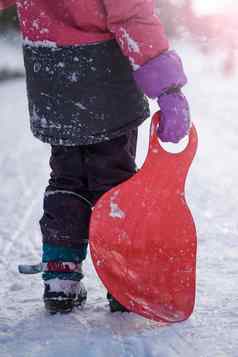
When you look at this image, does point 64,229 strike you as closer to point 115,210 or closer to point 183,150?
point 115,210

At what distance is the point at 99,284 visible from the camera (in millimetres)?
2236

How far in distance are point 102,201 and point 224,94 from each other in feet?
19.1

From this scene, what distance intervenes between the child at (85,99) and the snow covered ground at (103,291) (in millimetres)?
121

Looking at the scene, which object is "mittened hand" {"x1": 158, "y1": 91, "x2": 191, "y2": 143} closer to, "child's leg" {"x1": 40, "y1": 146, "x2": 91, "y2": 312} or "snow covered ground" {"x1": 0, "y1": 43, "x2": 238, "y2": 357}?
"child's leg" {"x1": 40, "y1": 146, "x2": 91, "y2": 312}

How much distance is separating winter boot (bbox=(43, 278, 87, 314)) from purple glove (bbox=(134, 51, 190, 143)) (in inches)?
22.2

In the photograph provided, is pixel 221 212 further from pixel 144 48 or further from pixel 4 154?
pixel 4 154

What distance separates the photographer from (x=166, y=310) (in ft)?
6.07

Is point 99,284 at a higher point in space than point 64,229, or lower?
lower

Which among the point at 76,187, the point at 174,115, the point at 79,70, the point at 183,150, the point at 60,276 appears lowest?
the point at 60,276

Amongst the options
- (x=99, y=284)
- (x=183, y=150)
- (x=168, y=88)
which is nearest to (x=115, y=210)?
(x=183, y=150)

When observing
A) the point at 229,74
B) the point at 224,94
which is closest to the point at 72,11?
the point at 224,94

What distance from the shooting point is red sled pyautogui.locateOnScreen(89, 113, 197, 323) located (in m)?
1.85

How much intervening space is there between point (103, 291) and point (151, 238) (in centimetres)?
40

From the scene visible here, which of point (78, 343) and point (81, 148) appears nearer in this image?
point (78, 343)
